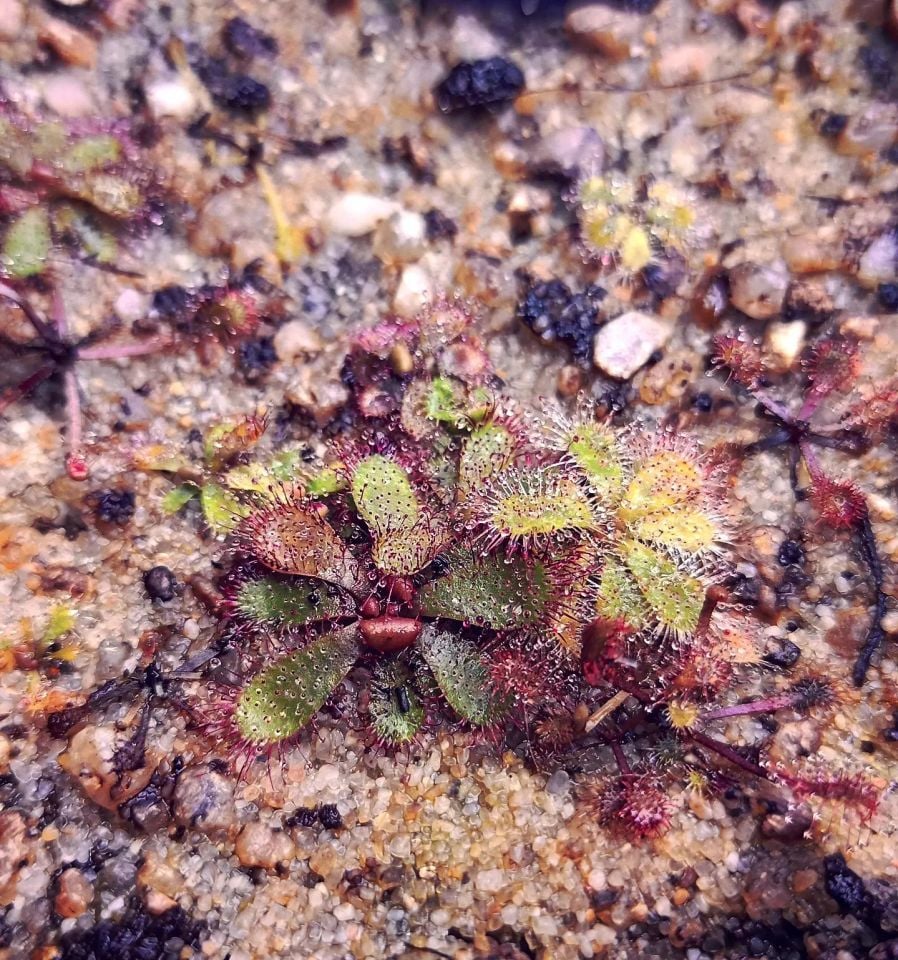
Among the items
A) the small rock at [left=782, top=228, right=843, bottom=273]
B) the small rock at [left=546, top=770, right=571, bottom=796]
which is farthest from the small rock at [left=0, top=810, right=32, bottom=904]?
the small rock at [left=782, top=228, right=843, bottom=273]

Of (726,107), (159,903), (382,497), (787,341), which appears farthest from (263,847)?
(726,107)

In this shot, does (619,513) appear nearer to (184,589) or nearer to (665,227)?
(665,227)

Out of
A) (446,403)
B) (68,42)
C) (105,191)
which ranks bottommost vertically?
(446,403)

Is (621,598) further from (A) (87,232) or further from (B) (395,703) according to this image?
(A) (87,232)

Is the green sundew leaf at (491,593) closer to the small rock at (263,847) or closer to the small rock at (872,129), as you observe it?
the small rock at (263,847)

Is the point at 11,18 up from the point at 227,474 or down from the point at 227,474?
up

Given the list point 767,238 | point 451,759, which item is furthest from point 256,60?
point 451,759

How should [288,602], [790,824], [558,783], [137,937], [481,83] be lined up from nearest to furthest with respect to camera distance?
[137,937] < [790,824] < [558,783] < [288,602] < [481,83]
